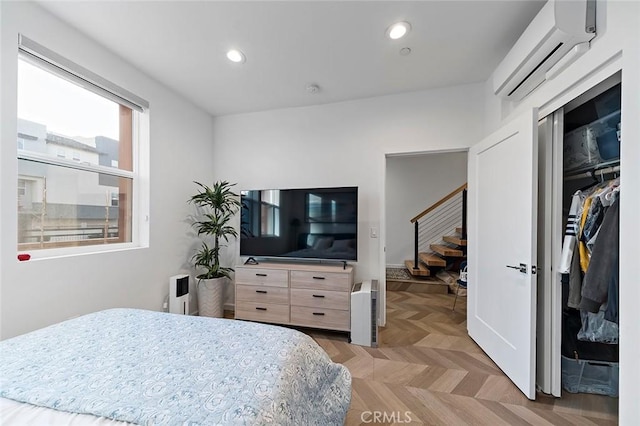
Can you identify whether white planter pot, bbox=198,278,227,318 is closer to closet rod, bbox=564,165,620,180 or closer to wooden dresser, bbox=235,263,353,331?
wooden dresser, bbox=235,263,353,331

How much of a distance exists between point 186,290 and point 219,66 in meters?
2.29

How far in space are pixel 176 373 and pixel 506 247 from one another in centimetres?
229

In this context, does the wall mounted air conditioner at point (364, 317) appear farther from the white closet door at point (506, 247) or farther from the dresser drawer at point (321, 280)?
the white closet door at point (506, 247)

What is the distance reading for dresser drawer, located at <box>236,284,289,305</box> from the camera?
2.79 meters

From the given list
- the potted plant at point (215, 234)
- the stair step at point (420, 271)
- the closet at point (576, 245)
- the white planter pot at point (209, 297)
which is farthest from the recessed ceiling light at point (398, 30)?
the stair step at point (420, 271)

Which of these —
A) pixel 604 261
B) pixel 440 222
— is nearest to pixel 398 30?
pixel 604 261

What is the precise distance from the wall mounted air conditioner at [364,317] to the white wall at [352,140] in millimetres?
480

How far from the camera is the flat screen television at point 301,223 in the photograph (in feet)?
9.27

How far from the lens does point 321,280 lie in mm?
2674

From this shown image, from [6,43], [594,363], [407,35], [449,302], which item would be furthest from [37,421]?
[449,302]

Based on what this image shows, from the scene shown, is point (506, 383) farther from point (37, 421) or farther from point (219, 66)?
point (219, 66)

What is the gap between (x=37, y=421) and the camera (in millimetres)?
749

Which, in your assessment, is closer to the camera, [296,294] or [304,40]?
[304,40]

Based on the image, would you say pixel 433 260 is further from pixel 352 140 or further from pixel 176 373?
pixel 176 373
